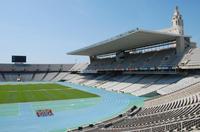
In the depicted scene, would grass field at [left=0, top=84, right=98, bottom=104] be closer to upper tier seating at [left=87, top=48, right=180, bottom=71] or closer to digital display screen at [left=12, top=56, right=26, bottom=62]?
upper tier seating at [left=87, top=48, right=180, bottom=71]

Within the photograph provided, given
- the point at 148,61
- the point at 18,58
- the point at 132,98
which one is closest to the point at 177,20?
the point at 148,61

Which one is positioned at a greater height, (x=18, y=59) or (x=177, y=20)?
(x=177, y=20)

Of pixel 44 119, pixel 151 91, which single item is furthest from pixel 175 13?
pixel 44 119

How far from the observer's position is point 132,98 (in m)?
36.8

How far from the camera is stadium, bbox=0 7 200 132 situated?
1744 cm

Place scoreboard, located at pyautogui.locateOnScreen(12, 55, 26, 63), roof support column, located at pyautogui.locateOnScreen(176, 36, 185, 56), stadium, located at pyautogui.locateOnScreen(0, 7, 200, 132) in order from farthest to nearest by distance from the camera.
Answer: scoreboard, located at pyautogui.locateOnScreen(12, 55, 26, 63) → roof support column, located at pyautogui.locateOnScreen(176, 36, 185, 56) → stadium, located at pyautogui.locateOnScreen(0, 7, 200, 132)

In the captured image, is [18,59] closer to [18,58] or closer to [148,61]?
[18,58]

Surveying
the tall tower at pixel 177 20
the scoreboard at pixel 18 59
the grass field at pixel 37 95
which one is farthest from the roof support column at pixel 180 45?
the scoreboard at pixel 18 59

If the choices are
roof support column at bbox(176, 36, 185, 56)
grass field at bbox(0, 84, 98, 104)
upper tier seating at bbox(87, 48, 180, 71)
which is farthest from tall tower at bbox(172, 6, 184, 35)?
grass field at bbox(0, 84, 98, 104)

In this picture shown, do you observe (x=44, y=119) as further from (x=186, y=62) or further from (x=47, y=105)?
(x=186, y=62)

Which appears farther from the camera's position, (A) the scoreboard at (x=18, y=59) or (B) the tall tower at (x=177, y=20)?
(A) the scoreboard at (x=18, y=59)

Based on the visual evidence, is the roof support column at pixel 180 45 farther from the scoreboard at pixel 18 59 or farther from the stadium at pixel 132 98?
the scoreboard at pixel 18 59

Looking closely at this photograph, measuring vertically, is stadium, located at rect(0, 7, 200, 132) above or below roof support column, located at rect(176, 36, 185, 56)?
below

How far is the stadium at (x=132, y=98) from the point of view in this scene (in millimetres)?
17442
